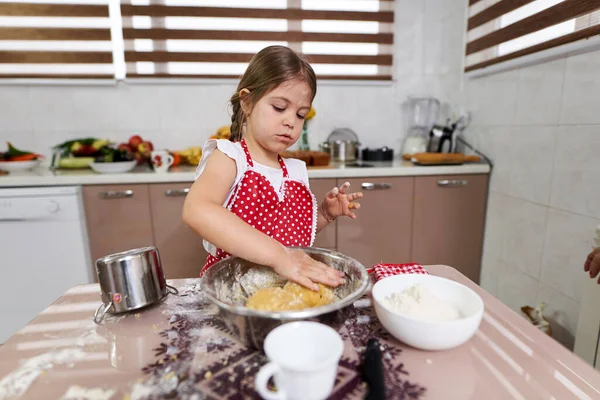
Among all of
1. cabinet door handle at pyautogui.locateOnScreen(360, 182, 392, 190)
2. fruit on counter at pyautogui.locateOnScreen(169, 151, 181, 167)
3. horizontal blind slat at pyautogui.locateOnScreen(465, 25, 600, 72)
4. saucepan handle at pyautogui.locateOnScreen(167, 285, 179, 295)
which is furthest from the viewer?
fruit on counter at pyautogui.locateOnScreen(169, 151, 181, 167)

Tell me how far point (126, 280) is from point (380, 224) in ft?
4.79

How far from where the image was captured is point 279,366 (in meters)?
0.37

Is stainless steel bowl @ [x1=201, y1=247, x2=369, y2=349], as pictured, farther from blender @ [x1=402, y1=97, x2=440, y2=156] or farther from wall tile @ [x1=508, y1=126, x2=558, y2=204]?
blender @ [x1=402, y1=97, x2=440, y2=156]

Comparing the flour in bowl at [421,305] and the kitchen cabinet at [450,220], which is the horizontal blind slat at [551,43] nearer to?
the kitchen cabinet at [450,220]

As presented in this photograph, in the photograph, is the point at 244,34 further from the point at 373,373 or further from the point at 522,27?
the point at 373,373

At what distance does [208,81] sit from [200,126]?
0.27 meters

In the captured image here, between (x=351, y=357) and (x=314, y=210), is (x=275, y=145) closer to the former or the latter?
(x=314, y=210)

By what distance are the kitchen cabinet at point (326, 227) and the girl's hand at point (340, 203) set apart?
0.81 m

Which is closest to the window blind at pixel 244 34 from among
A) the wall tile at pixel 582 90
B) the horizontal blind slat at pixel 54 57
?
the horizontal blind slat at pixel 54 57

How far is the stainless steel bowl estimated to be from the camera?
1.58 feet

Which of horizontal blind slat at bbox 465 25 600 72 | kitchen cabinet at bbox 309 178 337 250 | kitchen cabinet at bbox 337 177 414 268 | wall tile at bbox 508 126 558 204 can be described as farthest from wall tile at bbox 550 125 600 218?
kitchen cabinet at bbox 309 178 337 250

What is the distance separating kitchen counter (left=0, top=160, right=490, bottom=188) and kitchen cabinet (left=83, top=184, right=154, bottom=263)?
1.8 inches

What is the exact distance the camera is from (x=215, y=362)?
50 cm

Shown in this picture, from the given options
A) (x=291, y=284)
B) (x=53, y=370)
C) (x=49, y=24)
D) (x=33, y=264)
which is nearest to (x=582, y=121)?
Result: (x=291, y=284)
